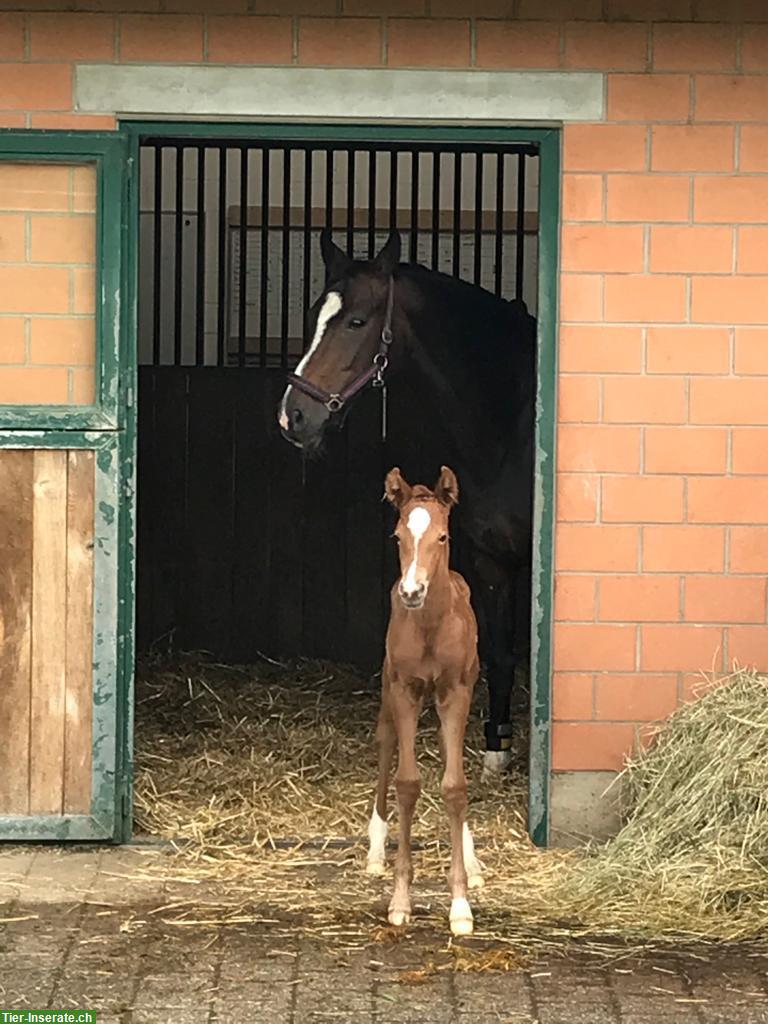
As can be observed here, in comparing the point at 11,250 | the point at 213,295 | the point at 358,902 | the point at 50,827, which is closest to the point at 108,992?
the point at 358,902

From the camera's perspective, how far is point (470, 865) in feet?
20.0

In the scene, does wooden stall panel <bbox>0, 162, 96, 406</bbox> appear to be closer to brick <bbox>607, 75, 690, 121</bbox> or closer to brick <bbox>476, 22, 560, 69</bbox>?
brick <bbox>476, 22, 560, 69</bbox>

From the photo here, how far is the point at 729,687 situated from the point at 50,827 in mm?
2367

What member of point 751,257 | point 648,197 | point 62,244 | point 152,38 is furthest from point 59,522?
point 751,257

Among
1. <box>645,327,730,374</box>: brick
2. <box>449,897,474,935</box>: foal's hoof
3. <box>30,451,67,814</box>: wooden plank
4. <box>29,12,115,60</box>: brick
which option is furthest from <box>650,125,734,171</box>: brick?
<box>449,897,474,935</box>: foal's hoof

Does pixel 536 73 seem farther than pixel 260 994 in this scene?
Yes

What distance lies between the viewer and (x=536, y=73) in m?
6.40

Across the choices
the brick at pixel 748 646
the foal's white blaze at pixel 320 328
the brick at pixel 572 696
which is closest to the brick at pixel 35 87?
the foal's white blaze at pixel 320 328

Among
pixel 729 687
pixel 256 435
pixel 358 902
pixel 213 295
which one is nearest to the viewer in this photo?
pixel 358 902

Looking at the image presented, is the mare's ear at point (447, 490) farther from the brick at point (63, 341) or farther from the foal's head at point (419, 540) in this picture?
the brick at point (63, 341)

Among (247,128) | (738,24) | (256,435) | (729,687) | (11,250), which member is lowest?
(729,687)

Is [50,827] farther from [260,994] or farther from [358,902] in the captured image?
[260,994]

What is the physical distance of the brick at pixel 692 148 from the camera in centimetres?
645

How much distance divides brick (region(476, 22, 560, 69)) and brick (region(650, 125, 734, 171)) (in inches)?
17.7
